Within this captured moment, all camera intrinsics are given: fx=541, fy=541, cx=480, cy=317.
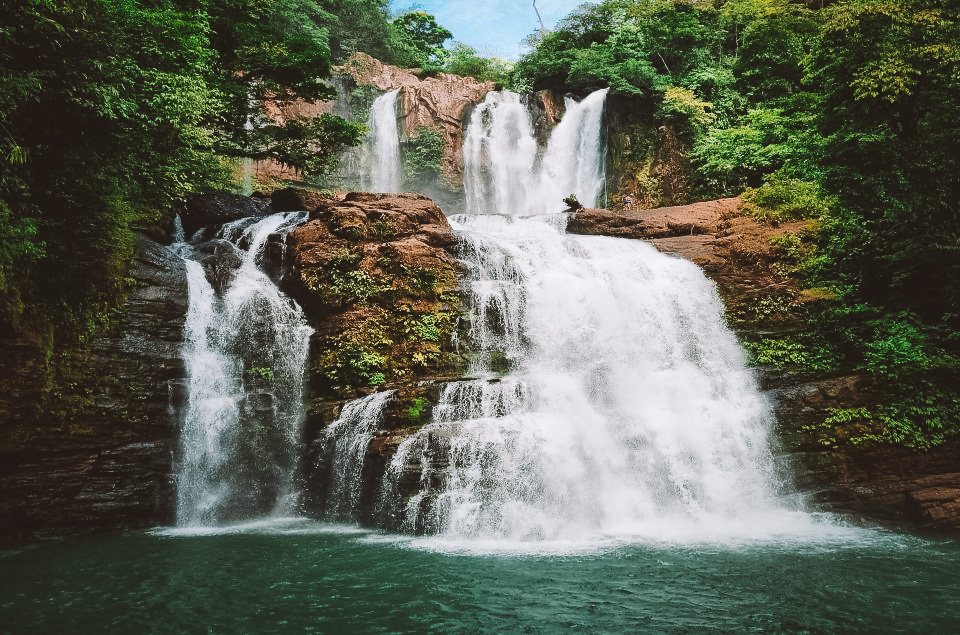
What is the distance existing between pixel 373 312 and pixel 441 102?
1902 cm

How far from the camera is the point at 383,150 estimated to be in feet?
88.6

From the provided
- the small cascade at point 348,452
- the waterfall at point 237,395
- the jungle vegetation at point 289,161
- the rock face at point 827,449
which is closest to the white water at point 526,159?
the jungle vegetation at point 289,161

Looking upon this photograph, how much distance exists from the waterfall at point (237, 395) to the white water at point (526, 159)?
14.5m

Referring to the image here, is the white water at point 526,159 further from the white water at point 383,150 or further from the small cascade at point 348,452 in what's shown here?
the small cascade at point 348,452

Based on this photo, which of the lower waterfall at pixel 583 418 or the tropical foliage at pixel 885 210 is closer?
the lower waterfall at pixel 583 418

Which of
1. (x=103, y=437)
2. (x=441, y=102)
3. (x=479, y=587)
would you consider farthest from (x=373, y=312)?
(x=441, y=102)

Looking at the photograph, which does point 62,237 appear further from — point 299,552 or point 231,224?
point 299,552

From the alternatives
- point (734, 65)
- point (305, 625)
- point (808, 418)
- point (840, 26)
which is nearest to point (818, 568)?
point (808, 418)

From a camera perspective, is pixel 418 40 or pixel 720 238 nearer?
pixel 720 238

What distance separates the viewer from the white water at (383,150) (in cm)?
2666

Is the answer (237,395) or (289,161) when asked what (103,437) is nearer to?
(237,395)

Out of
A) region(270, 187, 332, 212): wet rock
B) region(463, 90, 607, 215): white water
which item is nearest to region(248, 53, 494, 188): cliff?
region(463, 90, 607, 215): white water

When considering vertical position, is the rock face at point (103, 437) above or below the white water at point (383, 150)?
below

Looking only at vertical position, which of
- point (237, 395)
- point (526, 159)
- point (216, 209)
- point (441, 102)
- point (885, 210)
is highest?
point (441, 102)
